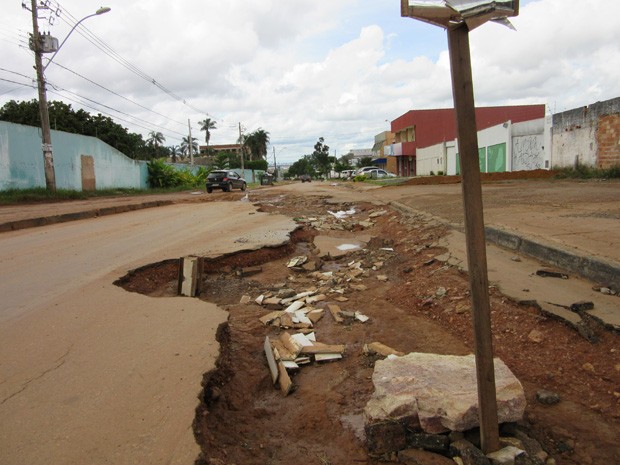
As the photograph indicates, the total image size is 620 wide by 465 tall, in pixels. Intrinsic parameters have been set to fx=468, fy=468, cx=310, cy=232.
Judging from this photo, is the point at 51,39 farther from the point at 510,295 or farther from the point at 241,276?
the point at 510,295

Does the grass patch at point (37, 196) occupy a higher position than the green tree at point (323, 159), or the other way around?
the green tree at point (323, 159)

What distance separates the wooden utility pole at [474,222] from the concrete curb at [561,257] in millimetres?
2585

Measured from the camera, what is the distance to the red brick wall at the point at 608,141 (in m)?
17.7

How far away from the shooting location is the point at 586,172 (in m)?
19.1

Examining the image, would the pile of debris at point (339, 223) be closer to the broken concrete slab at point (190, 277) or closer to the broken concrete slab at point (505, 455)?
the broken concrete slab at point (190, 277)

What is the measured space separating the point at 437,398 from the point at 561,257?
324 centimetres

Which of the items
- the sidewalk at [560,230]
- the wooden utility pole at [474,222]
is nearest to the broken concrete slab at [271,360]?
the wooden utility pole at [474,222]

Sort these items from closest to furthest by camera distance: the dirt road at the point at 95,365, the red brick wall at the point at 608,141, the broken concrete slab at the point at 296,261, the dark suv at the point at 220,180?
the dirt road at the point at 95,365 → the broken concrete slab at the point at 296,261 → the red brick wall at the point at 608,141 → the dark suv at the point at 220,180

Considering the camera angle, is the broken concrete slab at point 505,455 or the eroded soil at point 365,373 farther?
the eroded soil at point 365,373

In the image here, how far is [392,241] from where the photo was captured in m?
8.52

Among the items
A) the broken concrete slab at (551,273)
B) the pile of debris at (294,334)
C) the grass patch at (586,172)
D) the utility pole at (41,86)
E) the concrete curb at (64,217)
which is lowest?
the pile of debris at (294,334)

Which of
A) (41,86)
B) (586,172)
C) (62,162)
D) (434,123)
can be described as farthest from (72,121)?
(586,172)

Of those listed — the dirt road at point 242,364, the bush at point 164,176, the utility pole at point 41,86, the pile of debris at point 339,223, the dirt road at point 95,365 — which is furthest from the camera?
the bush at point 164,176

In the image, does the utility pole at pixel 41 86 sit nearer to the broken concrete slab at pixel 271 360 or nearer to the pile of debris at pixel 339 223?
the pile of debris at pixel 339 223
